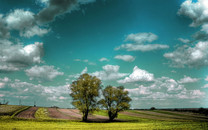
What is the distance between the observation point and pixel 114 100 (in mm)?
69875

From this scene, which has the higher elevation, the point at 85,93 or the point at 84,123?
the point at 85,93

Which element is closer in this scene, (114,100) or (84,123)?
(84,123)

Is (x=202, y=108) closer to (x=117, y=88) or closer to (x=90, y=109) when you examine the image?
(x=117, y=88)

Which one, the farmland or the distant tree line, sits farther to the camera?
the distant tree line

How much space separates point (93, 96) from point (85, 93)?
3.64 m

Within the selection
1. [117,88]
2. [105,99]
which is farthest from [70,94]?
Answer: [117,88]

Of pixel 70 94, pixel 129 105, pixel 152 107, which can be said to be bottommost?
pixel 152 107

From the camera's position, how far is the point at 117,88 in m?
71.4

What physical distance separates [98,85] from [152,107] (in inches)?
4672

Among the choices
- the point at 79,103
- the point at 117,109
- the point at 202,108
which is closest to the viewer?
the point at 79,103

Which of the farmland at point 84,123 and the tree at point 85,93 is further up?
the tree at point 85,93

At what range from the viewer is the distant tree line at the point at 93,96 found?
6262cm

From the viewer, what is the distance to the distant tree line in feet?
205

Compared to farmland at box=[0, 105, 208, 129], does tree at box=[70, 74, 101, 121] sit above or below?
above
